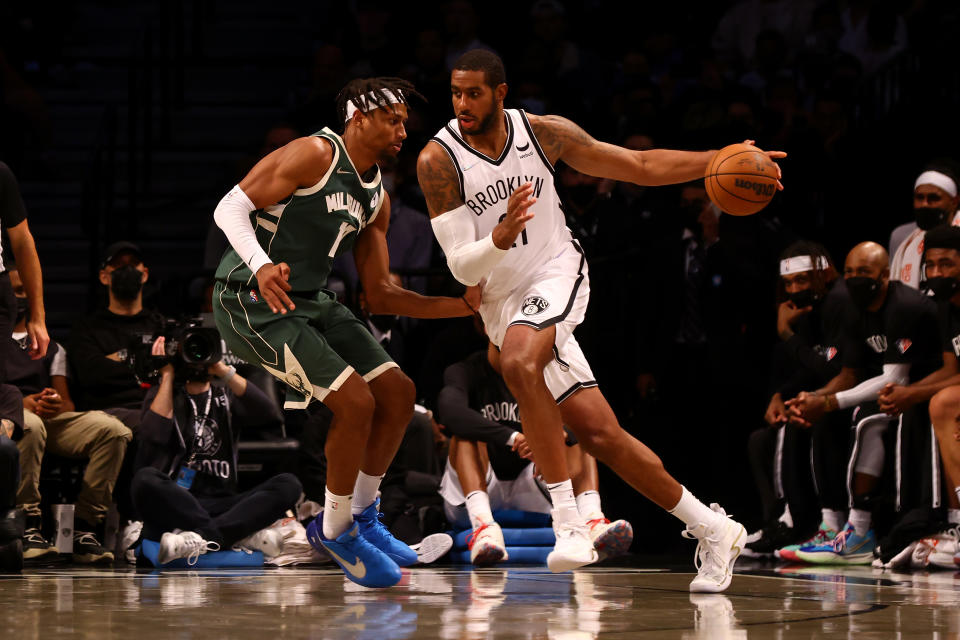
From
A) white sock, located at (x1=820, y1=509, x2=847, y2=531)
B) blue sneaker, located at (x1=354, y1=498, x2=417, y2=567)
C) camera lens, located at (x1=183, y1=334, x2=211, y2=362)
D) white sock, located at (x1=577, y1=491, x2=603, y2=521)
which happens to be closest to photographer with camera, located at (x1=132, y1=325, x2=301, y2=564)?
camera lens, located at (x1=183, y1=334, x2=211, y2=362)

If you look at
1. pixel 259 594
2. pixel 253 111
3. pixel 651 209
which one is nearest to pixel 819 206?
pixel 651 209

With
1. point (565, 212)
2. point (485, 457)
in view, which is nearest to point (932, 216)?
point (565, 212)

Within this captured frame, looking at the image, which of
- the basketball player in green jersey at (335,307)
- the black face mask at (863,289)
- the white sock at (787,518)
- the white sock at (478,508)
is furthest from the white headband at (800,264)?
the basketball player in green jersey at (335,307)

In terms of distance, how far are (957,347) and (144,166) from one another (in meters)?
6.52

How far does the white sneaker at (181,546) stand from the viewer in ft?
20.5

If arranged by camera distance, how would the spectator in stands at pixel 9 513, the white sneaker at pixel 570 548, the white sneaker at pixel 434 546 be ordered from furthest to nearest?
the white sneaker at pixel 434 546 → the spectator in stands at pixel 9 513 → the white sneaker at pixel 570 548

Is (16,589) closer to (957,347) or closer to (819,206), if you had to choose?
(957,347)

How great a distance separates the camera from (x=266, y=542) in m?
6.71

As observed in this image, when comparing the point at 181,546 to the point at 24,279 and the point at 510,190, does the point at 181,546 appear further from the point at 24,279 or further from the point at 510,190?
the point at 510,190

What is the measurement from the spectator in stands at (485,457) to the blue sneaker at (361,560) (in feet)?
5.24

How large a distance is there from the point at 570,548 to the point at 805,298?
359 cm

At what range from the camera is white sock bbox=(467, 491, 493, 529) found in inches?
261

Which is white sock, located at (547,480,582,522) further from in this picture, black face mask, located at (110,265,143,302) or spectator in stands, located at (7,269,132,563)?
black face mask, located at (110,265,143,302)

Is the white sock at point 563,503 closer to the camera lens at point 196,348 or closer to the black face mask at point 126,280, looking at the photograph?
the camera lens at point 196,348
